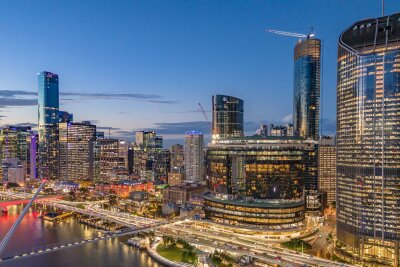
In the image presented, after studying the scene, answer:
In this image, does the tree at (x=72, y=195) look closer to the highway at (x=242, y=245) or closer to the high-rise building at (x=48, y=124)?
the highway at (x=242, y=245)

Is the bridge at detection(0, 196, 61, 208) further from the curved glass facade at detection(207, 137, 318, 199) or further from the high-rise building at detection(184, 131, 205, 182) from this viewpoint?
the curved glass facade at detection(207, 137, 318, 199)

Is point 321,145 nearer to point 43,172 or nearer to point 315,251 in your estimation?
point 315,251

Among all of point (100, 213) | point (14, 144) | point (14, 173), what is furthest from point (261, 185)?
point (14, 144)

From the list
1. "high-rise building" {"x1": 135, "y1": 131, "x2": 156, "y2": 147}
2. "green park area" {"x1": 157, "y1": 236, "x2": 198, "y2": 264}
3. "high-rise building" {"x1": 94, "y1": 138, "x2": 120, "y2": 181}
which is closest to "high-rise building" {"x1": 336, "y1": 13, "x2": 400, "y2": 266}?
"green park area" {"x1": 157, "y1": 236, "x2": 198, "y2": 264}

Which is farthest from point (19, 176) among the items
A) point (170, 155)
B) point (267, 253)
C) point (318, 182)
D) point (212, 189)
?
point (267, 253)

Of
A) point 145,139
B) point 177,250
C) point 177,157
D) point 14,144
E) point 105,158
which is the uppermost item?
point 145,139

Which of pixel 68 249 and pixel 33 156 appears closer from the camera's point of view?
pixel 68 249

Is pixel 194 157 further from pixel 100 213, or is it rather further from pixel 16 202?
pixel 16 202

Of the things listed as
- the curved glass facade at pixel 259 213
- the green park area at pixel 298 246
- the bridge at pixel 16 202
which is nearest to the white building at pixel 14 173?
the bridge at pixel 16 202
